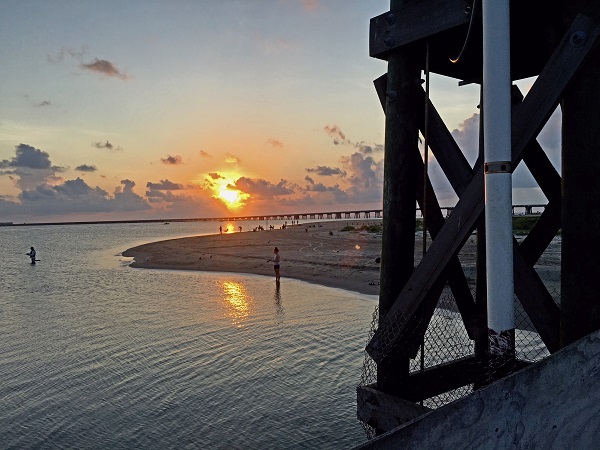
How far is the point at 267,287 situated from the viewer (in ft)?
80.5

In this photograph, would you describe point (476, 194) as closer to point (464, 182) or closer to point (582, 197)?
point (464, 182)

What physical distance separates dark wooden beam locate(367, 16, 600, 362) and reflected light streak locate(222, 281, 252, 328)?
462 inches

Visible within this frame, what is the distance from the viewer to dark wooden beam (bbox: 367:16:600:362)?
336 centimetres

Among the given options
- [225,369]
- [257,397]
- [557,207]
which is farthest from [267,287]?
[557,207]

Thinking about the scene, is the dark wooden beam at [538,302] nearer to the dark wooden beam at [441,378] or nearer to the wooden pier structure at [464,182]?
the wooden pier structure at [464,182]

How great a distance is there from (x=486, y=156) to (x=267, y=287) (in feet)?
71.7

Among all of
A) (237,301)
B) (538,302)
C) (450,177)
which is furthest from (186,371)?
(237,301)

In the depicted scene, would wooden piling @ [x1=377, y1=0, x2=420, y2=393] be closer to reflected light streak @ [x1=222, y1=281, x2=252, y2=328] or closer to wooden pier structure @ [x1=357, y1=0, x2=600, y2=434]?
wooden pier structure @ [x1=357, y1=0, x2=600, y2=434]

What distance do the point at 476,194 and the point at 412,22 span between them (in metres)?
1.78

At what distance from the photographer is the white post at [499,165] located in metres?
3.10

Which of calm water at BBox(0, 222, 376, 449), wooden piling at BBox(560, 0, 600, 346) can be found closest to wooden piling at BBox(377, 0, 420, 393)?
wooden piling at BBox(560, 0, 600, 346)

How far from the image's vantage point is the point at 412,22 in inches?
174

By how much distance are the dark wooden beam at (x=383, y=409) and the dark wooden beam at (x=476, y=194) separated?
0.35 m

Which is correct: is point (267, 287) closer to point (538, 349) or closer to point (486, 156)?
point (538, 349)
